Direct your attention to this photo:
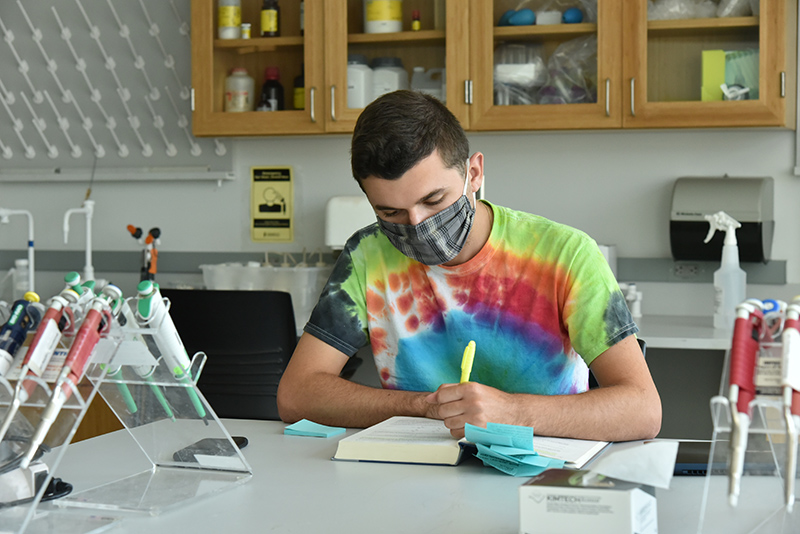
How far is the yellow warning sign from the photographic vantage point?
10.6ft

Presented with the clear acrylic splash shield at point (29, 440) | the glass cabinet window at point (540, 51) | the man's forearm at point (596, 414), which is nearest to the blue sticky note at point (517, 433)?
the man's forearm at point (596, 414)

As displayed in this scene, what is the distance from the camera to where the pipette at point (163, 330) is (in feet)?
3.22

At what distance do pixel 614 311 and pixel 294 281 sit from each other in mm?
1657

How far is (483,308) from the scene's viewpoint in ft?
5.02

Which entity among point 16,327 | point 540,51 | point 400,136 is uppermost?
point 540,51

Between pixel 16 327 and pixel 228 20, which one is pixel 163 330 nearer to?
pixel 16 327

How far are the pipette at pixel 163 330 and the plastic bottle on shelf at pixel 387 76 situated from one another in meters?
1.96

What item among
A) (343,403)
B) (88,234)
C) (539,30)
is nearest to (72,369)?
(343,403)

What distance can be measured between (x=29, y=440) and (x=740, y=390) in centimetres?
70

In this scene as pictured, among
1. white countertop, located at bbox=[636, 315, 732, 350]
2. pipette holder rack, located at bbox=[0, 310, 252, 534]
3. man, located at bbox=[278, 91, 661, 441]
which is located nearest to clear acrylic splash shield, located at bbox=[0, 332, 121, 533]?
pipette holder rack, located at bbox=[0, 310, 252, 534]

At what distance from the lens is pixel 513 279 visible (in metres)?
1.53

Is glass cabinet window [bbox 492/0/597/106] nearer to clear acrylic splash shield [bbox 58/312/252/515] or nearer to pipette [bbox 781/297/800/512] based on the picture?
clear acrylic splash shield [bbox 58/312/252/515]

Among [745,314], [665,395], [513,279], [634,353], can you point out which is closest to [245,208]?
[665,395]

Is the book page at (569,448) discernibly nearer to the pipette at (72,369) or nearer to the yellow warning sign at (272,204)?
the pipette at (72,369)
